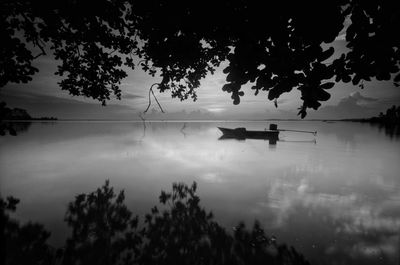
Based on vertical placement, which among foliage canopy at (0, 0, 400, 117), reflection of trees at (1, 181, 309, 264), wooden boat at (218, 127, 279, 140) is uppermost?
foliage canopy at (0, 0, 400, 117)

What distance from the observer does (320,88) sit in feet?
12.3

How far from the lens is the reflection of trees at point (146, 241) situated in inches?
212

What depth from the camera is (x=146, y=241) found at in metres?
6.12

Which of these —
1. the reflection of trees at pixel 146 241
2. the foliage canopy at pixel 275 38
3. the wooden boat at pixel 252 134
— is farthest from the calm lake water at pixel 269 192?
the wooden boat at pixel 252 134

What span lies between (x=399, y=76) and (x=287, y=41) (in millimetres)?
1953

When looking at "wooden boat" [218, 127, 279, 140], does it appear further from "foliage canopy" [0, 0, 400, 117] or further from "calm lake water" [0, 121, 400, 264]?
"foliage canopy" [0, 0, 400, 117]

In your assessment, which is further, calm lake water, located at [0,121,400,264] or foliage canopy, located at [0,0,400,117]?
calm lake water, located at [0,121,400,264]

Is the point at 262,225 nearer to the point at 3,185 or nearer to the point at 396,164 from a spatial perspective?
the point at 3,185

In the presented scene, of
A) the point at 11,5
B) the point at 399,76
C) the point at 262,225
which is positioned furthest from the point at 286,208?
the point at 11,5

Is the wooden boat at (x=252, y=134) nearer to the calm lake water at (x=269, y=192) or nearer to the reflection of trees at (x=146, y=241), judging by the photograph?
the calm lake water at (x=269, y=192)

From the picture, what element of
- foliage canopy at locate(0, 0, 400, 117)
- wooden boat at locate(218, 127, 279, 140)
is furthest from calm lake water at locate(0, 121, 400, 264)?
wooden boat at locate(218, 127, 279, 140)

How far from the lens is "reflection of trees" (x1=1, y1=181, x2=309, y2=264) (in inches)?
212

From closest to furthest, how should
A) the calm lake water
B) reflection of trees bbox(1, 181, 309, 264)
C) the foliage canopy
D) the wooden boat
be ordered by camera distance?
the foliage canopy, reflection of trees bbox(1, 181, 309, 264), the calm lake water, the wooden boat

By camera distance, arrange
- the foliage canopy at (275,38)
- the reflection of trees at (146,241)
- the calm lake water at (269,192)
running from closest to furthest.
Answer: the foliage canopy at (275,38)
the reflection of trees at (146,241)
the calm lake water at (269,192)
